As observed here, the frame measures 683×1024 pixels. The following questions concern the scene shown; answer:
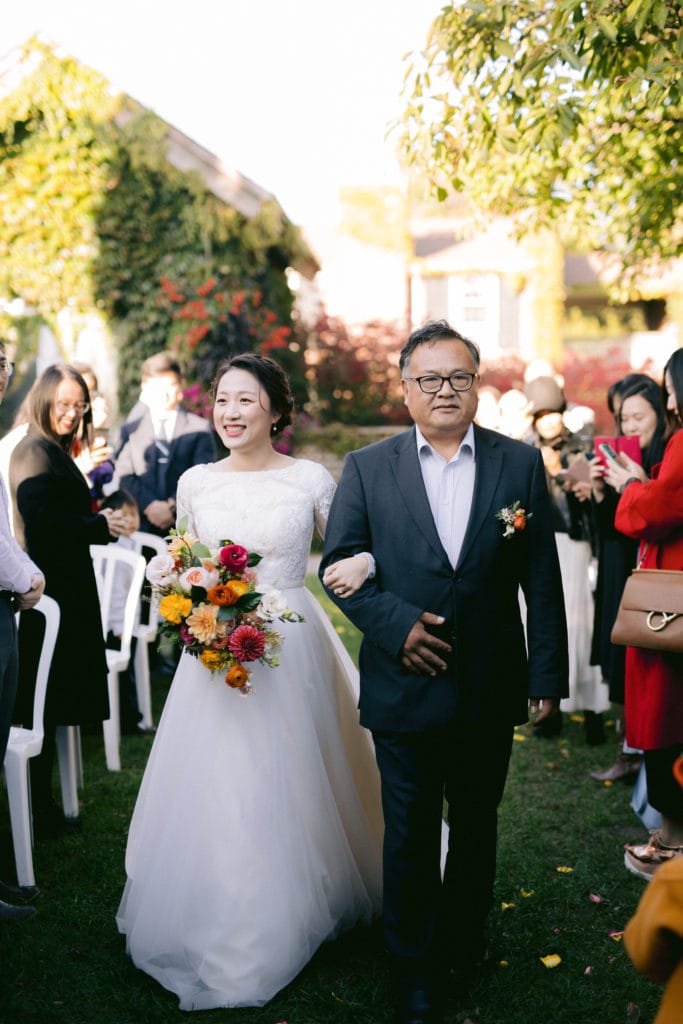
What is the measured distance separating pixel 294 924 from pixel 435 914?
0.52 meters

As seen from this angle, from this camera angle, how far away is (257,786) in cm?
354

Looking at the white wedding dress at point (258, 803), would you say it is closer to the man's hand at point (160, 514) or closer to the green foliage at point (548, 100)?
the green foliage at point (548, 100)

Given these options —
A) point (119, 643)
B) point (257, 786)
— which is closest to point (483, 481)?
point (257, 786)

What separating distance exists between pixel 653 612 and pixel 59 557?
286 centimetres

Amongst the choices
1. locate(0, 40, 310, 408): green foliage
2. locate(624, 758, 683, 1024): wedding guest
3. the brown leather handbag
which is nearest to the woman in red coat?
the brown leather handbag

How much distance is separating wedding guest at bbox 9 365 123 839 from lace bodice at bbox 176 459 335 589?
1.12 metres

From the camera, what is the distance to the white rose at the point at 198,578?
3.44m

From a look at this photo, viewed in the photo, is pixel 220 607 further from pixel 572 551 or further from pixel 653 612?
pixel 572 551

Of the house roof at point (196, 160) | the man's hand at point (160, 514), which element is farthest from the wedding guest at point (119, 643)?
the house roof at point (196, 160)

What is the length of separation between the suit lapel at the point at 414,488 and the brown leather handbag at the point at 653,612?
1.04 metres

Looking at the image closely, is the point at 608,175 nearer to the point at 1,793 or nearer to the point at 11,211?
the point at 1,793

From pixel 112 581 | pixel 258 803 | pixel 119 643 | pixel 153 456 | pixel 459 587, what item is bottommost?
pixel 119 643

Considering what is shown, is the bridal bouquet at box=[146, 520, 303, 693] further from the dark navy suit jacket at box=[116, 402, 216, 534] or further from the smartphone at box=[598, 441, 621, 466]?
the dark navy suit jacket at box=[116, 402, 216, 534]

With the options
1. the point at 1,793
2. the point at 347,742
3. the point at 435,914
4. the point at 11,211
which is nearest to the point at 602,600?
the point at 347,742
